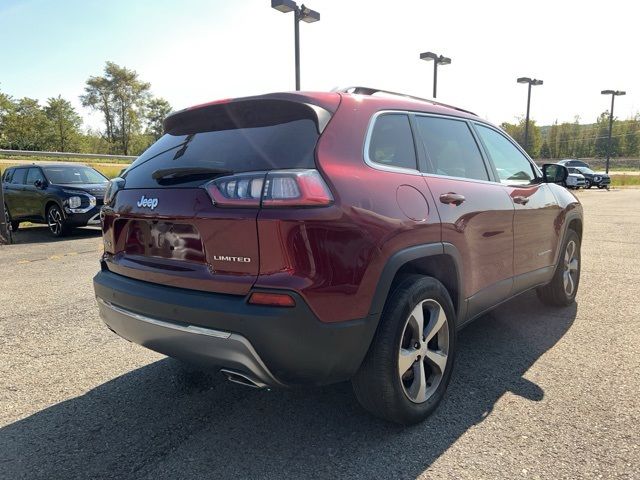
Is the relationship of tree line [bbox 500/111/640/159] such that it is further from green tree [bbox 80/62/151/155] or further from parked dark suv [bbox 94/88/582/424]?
parked dark suv [bbox 94/88/582/424]

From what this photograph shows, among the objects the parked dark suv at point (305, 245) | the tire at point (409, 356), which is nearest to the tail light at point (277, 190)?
the parked dark suv at point (305, 245)

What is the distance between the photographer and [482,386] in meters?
3.09

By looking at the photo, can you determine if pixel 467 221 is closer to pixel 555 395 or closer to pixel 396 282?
pixel 396 282

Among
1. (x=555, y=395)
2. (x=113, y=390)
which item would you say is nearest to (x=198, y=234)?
(x=113, y=390)

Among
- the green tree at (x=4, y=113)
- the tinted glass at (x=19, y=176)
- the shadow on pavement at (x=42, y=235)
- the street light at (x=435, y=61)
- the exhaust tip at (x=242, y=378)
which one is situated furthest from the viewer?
the green tree at (x=4, y=113)

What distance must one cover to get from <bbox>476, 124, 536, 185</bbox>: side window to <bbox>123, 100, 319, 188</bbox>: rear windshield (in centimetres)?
178

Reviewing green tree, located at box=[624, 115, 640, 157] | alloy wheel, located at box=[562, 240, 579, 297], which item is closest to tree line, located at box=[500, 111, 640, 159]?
green tree, located at box=[624, 115, 640, 157]

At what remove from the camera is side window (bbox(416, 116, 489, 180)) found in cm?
299

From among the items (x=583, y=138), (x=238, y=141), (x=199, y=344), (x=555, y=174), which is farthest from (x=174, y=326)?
(x=583, y=138)

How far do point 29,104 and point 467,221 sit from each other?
6361 centimetres

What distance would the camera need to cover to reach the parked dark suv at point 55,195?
33.9ft

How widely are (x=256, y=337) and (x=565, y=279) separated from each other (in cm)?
365

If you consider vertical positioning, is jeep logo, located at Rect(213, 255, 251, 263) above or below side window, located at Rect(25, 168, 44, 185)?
below

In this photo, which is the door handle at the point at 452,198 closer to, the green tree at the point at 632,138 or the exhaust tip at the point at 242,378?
the exhaust tip at the point at 242,378
